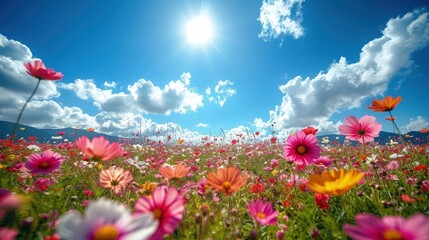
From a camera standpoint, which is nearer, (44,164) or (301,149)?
(44,164)

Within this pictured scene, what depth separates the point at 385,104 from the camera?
2154 mm

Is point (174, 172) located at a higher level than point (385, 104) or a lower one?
lower

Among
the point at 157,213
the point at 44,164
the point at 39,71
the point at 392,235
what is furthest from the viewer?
the point at 39,71

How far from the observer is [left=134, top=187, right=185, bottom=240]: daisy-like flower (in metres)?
0.93

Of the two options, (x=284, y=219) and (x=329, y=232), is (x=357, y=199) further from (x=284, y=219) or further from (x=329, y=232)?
(x=284, y=219)

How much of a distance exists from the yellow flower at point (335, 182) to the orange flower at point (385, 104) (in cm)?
133

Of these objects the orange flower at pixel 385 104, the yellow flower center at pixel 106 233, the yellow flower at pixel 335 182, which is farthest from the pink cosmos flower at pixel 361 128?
the yellow flower center at pixel 106 233

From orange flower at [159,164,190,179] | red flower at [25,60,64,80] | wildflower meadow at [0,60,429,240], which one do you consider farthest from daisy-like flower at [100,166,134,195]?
red flower at [25,60,64,80]

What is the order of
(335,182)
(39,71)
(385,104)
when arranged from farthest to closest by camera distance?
(385,104) → (39,71) → (335,182)

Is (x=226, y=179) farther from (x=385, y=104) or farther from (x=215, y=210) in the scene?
(x=385, y=104)

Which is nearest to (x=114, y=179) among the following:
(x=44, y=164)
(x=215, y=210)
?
(x=44, y=164)

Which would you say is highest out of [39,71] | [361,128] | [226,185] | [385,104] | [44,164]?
[39,71]

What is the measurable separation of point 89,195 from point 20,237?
1.11 m

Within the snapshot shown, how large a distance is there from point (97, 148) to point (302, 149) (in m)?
1.70
